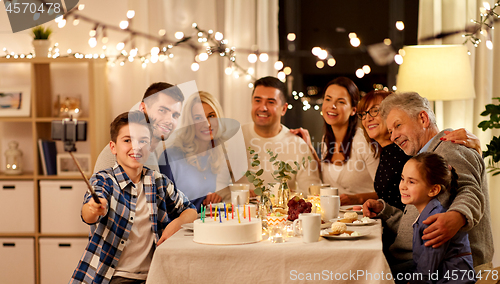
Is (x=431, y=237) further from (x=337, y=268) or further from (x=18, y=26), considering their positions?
(x=18, y=26)

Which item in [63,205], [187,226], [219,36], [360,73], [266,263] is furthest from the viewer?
[360,73]

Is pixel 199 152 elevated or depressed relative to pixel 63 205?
elevated

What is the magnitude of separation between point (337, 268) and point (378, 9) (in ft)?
9.47

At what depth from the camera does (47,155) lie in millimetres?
3305

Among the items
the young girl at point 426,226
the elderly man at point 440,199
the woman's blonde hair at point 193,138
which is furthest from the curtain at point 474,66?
the young girl at point 426,226

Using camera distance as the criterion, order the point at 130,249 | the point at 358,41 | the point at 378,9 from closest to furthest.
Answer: the point at 130,249 → the point at 358,41 → the point at 378,9

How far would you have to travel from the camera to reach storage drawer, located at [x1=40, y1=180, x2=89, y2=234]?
3.27 metres

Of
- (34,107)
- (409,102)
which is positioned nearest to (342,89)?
(409,102)

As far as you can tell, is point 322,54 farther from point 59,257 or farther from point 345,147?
point 59,257

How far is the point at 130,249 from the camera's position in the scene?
1863mm

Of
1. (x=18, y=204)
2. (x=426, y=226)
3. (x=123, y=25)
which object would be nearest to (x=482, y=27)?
(x=426, y=226)

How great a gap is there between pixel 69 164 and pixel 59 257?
66 centimetres

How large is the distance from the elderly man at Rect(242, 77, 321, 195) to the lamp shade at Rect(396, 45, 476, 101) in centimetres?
→ 91

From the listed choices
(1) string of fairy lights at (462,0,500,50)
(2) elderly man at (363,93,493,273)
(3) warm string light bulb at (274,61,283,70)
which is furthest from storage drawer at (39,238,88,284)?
(1) string of fairy lights at (462,0,500,50)
